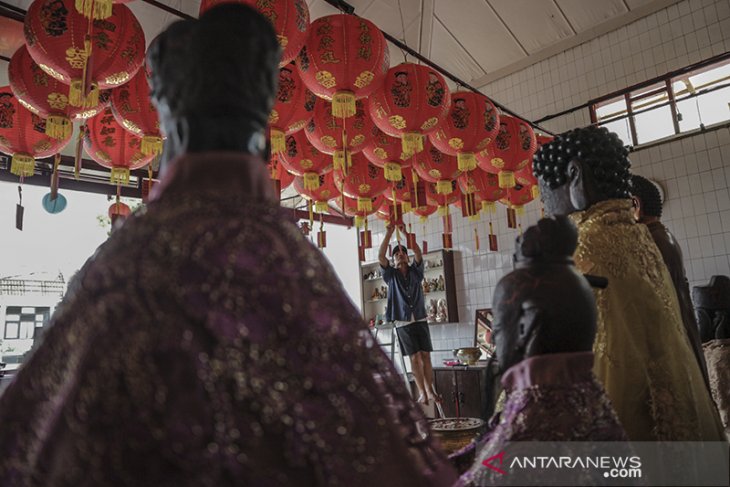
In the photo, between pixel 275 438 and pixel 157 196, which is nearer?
pixel 275 438

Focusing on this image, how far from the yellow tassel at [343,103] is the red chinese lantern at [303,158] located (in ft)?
3.79

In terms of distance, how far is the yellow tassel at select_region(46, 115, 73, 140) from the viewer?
2.57 metres

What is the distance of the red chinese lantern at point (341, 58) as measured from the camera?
2.70 m

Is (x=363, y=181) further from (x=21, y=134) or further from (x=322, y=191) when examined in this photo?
(x=21, y=134)

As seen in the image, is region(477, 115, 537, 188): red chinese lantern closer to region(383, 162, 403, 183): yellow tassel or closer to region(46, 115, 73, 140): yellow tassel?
region(383, 162, 403, 183): yellow tassel

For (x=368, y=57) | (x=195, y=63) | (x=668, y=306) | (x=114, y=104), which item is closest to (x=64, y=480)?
(x=195, y=63)

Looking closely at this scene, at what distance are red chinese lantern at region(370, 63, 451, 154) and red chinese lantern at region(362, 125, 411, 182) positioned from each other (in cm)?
67

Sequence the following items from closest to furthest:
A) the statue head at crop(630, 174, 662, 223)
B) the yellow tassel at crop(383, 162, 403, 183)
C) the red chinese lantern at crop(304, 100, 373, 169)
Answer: the statue head at crop(630, 174, 662, 223) < the red chinese lantern at crop(304, 100, 373, 169) < the yellow tassel at crop(383, 162, 403, 183)

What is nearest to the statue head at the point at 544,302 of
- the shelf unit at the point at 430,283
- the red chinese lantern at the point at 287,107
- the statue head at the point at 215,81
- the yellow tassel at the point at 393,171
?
the statue head at the point at 215,81

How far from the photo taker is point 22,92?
257 centimetres

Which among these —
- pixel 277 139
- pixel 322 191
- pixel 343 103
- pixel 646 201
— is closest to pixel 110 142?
pixel 277 139

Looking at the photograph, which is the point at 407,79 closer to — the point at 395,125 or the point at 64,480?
the point at 395,125

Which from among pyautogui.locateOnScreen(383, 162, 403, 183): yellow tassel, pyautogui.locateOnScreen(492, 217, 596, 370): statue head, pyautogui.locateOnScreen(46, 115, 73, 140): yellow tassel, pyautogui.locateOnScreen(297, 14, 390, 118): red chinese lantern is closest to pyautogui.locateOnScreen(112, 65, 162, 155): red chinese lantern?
pyautogui.locateOnScreen(46, 115, 73, 140): yellow tassel

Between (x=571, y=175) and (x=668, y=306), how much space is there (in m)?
0.35
